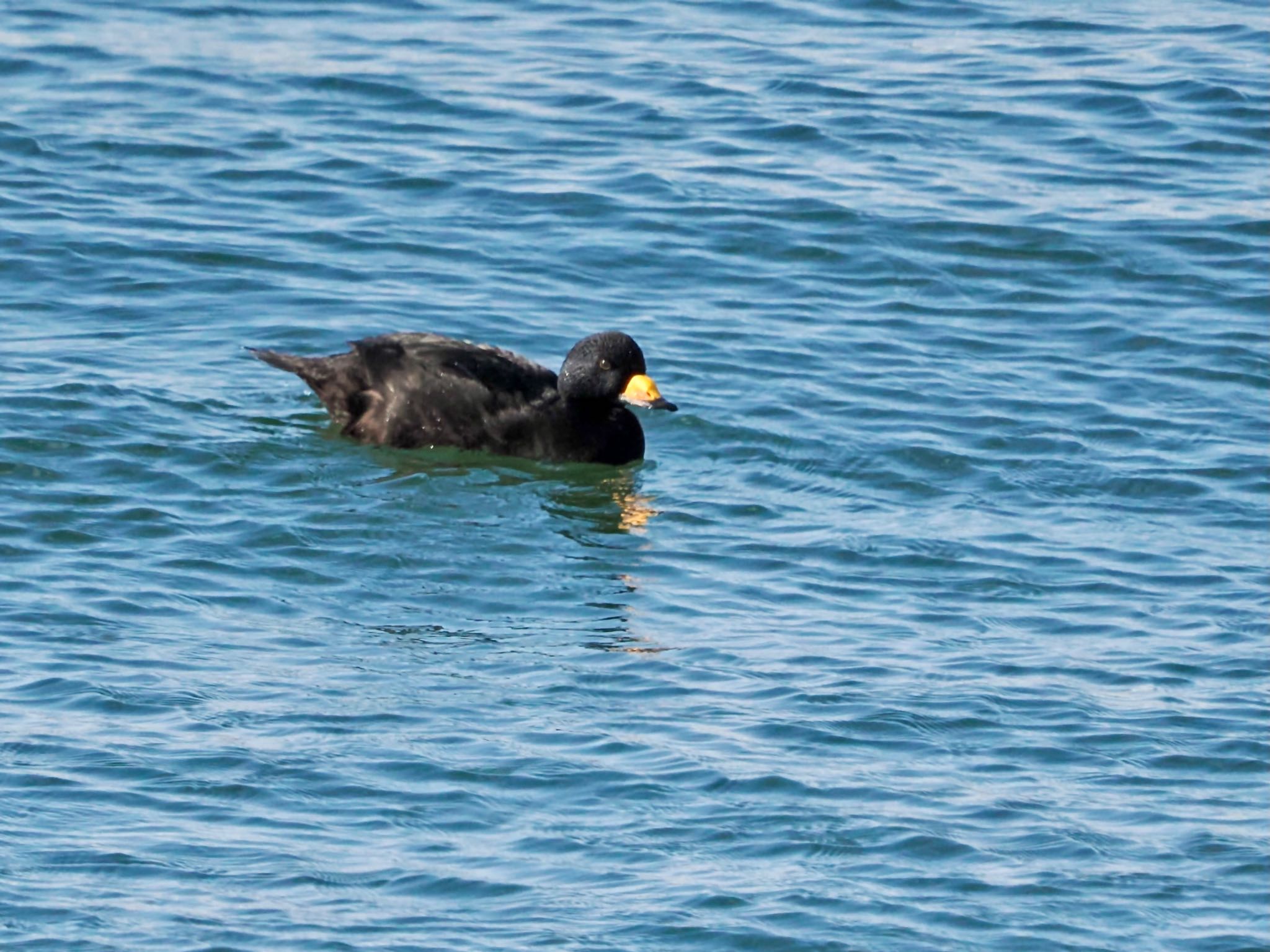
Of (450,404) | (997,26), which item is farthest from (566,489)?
(997,26)

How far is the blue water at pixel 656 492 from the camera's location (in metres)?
8.59

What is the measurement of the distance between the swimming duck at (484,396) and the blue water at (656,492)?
0.61 ft

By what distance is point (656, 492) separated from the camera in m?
13.3

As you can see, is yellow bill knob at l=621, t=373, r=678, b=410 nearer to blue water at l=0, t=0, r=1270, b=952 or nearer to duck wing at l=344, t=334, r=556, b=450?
blue water at l=0, t=0, r=1270, b=952

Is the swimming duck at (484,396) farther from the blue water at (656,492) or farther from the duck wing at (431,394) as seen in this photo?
the blue water at (656,492)

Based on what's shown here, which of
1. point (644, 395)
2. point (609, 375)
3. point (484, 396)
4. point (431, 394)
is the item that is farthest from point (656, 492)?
point (431, 394)

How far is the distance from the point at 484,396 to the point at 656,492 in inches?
45.2

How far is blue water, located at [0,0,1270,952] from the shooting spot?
859 centimetres

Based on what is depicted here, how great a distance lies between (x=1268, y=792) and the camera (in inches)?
371

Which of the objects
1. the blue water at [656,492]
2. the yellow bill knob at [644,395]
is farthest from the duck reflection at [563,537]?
the yellow bill knob at [644,395]

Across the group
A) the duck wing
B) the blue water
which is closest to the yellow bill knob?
the blue water

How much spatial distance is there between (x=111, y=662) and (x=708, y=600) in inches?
116

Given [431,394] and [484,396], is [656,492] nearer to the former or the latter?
[484,396]

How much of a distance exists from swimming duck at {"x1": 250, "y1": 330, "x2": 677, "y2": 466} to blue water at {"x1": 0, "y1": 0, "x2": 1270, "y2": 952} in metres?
0.18
